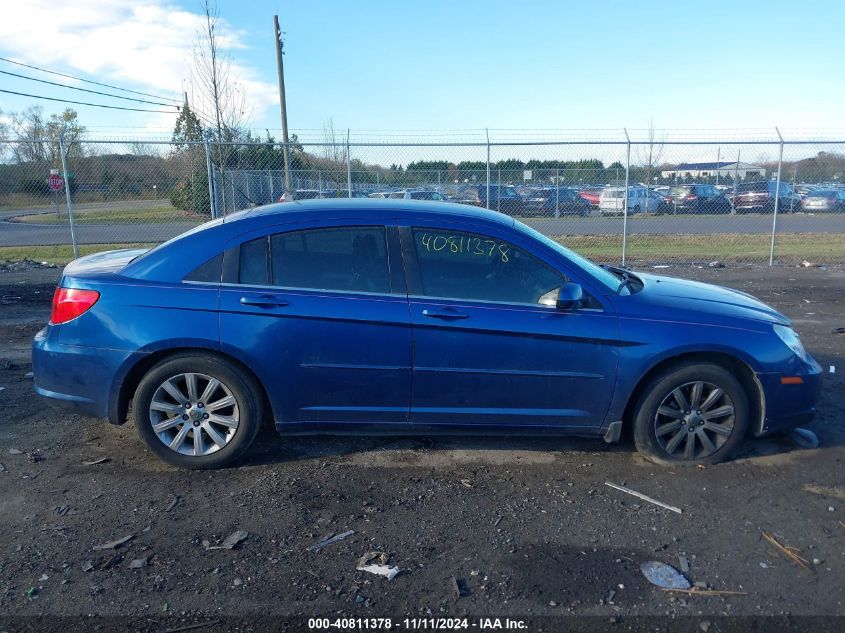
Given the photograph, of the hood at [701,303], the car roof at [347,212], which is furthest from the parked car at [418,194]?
the hood at [701,303]

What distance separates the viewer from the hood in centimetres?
443

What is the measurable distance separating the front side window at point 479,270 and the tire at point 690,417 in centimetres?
94

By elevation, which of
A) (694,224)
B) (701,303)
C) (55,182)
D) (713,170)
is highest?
(713,170)

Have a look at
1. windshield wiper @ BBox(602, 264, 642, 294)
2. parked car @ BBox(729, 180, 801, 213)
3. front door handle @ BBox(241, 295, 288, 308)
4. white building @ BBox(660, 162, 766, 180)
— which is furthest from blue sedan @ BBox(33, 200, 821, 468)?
parked car @ BBox(729, 180, 801, 213)

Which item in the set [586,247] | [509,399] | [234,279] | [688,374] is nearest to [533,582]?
[509,399]

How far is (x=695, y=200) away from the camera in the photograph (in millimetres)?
20062

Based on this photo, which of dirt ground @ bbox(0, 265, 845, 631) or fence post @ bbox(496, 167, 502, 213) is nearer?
dirt ground @ bbox(0, 265, 845, 631)

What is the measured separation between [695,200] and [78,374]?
62.5 feet

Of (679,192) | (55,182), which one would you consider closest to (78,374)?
(55,182)

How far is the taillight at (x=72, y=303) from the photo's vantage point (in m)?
4.30

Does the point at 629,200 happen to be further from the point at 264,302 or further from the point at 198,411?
the point at 198,411

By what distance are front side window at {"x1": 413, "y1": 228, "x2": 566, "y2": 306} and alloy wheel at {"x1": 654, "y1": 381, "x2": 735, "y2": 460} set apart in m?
1.06

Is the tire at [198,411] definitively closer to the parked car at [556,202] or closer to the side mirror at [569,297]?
the side mirror at [569,297]

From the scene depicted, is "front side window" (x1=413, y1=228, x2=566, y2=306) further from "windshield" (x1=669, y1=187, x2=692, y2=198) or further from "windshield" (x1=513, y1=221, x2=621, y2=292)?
"windshield" (x1=669, y1=187, x2=692, y2=198)
